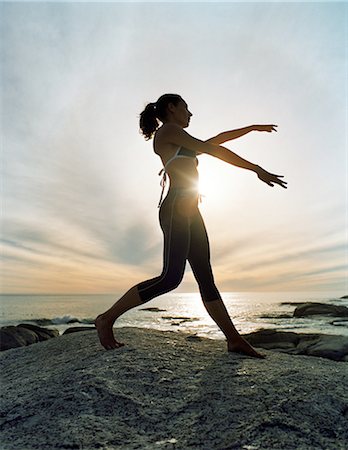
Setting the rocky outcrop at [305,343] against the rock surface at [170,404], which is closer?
the rock surface at [170,404]

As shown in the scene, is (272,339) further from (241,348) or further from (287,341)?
(241,348)

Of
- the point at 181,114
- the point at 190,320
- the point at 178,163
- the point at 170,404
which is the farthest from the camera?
the point at 190,320

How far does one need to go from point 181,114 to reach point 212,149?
0.77 m

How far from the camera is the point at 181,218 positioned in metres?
3.61

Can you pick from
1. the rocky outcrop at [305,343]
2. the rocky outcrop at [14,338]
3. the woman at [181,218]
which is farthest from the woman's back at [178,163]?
the rocky outcrop at [14,338]

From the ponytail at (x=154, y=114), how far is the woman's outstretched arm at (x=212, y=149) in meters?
0.43

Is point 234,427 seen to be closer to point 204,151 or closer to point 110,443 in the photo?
point 110,443

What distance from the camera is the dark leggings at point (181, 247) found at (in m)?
3.43

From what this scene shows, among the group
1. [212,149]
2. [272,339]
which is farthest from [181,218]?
[272,339]

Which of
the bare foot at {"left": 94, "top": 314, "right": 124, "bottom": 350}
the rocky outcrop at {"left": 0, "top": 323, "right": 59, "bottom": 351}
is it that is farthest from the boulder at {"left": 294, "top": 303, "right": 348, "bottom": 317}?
the bare foot at {"left": 94, "top": 314, "right": 124, "bottom": 350}

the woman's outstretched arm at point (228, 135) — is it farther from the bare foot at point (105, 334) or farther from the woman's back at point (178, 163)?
the bare foot at point (105, 334)

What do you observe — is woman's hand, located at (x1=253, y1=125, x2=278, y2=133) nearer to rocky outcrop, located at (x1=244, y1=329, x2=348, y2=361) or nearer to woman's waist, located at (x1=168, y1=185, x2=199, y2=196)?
woman's waist, located at (x1=168, y1=185, x2=199, y2=196)

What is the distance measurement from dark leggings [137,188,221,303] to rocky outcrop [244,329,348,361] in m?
4.64

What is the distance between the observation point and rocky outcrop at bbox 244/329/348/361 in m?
7.43
